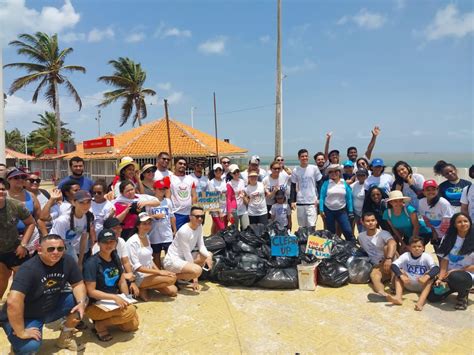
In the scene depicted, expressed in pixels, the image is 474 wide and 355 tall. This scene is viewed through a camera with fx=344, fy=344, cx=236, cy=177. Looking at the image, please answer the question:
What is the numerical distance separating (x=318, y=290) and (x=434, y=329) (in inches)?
60.5

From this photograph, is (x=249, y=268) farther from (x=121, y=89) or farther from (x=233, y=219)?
(x=121, y=89)

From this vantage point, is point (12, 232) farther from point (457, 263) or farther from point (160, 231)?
point (457, 263)

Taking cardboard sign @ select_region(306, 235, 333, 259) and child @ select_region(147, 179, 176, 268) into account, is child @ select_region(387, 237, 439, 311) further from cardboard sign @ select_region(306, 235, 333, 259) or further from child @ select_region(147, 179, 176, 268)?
child @ select_region(147, 179, 176, 268)

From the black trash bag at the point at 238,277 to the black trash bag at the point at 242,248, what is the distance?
18.0 inches

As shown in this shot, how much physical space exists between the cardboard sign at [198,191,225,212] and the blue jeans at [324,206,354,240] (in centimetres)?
203

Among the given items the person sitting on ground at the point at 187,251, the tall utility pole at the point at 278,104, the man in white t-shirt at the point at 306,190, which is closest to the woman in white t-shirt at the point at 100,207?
the person sitting on ground at the point at 187,251

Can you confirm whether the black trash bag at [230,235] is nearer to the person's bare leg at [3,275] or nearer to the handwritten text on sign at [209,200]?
the handwritten text on sign at [209,200]

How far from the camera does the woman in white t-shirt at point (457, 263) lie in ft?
13.9

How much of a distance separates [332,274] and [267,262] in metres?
0.96

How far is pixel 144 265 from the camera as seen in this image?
4520 mm

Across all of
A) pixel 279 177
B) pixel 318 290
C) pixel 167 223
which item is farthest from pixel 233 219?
pixel 318 290

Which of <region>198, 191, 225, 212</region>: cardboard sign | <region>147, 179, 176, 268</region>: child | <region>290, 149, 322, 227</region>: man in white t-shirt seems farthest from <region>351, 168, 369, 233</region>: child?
<region>147, 179, 176, 268</region>: child

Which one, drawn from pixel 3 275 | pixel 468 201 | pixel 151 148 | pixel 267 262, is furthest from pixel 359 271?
pixel 151 148

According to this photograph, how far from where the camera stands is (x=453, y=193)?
536 centimetres
